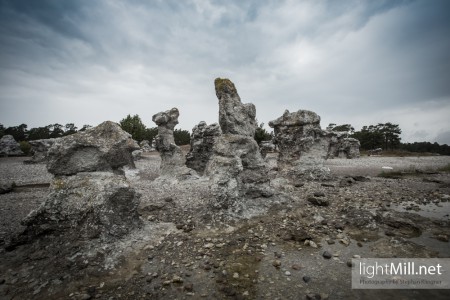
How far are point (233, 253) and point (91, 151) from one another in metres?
5.64

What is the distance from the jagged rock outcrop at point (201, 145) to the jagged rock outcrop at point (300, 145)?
545cm

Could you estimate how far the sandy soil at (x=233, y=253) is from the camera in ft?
17.1

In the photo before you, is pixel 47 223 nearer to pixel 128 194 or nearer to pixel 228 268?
pixel 128 194

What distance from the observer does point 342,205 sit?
419 inches

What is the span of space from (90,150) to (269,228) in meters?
6.51

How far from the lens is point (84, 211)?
705 cm

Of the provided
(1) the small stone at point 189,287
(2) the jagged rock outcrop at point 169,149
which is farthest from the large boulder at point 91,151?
(2) the jagged rock outcrop at point 169,149

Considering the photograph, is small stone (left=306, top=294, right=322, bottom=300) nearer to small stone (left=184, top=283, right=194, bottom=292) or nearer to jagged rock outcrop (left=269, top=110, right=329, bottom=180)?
small stone (left=184, top=283, right=194, bottom=292)

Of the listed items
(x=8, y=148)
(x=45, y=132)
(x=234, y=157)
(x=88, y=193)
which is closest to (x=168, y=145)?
(x=234, y=157)

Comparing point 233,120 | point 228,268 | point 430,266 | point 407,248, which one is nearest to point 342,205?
point 407,248

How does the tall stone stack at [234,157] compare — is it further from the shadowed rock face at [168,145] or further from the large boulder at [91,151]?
the shadowed rock face at [168,145]

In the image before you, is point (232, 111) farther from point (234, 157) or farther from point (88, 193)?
point (88, 193)

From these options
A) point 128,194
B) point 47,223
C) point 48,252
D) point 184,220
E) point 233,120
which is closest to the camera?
point 48,252

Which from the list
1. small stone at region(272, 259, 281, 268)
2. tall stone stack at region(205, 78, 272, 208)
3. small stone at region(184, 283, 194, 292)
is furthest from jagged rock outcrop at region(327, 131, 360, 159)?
small stone at region(184, 283, 194, 292)
